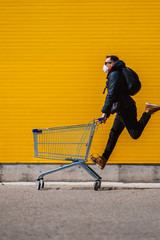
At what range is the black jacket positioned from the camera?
7883mm

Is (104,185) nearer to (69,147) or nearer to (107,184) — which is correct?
(107,184)

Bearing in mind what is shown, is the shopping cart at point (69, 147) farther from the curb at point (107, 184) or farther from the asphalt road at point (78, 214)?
the curb at point (107, 184)

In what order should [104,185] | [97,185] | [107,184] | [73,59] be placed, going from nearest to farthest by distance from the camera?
[97,185], [104,185], [107,184], [73,59]

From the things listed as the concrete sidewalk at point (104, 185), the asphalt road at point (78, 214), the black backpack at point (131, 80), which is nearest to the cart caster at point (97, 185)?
the asphalt road at point (78, 214)

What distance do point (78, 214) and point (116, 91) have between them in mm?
2586

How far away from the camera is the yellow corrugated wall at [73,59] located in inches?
346

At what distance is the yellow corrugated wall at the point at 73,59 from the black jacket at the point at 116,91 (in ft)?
2.66

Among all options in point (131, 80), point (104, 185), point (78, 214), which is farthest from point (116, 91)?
point (78, 214)

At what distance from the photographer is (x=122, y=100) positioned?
8102mm

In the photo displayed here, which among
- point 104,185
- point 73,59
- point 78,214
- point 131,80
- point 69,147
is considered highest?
point 73,59

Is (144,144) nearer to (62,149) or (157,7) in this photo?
(62,149)

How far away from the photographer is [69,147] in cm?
802

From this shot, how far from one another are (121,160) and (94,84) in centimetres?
147

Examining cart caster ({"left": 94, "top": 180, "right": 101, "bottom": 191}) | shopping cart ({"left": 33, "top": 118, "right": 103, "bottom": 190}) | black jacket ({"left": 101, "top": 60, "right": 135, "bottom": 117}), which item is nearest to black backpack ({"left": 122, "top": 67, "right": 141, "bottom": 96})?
black jacket ({"left": 101, "top": 60, "right": 135, "bottom": 117})
